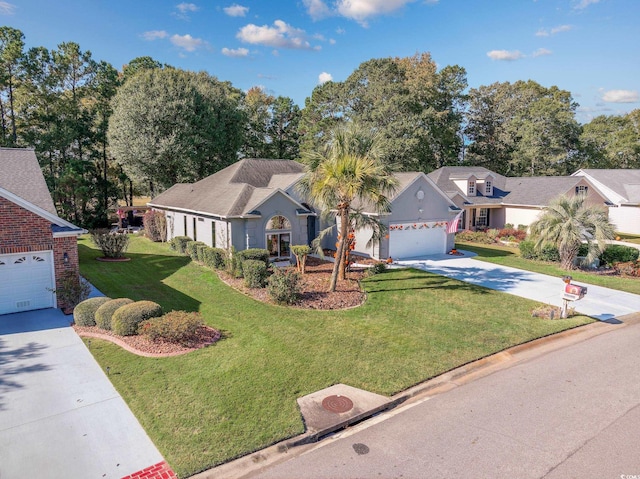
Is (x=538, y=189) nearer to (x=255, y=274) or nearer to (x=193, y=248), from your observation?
(x=255, y=274)

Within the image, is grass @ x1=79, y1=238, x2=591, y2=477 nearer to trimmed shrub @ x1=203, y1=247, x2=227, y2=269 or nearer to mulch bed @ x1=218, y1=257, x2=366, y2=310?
mulch bed @ x1=218, y1=257, x2=366, y2=310

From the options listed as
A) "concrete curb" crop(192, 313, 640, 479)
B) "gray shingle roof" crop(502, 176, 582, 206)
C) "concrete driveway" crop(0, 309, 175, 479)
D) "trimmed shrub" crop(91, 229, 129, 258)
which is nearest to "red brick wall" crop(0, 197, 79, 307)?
"concrete driveway" crop(0, 309, 175, 479)

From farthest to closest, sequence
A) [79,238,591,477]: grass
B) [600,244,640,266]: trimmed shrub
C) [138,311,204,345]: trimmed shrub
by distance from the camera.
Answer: [600,244,640,266]: trimmed shrub → [138,311,204,345]: trimmed shrub → [79,238,591,477]: grass

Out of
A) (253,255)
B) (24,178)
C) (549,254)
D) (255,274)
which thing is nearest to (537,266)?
(549,254)

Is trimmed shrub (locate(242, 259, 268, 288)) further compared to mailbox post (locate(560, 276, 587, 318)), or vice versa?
trimmed shrub (locate(242, 259, 268, 288))

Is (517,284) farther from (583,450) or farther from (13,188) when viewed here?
Answer: (13,188)

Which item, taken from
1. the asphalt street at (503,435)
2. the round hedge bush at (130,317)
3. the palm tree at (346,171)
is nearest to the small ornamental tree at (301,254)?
the palm tree at (346,171)

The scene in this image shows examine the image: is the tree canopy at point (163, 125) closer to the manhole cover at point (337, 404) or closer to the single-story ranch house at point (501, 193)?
the single-story ranch house at point (501, 193)
